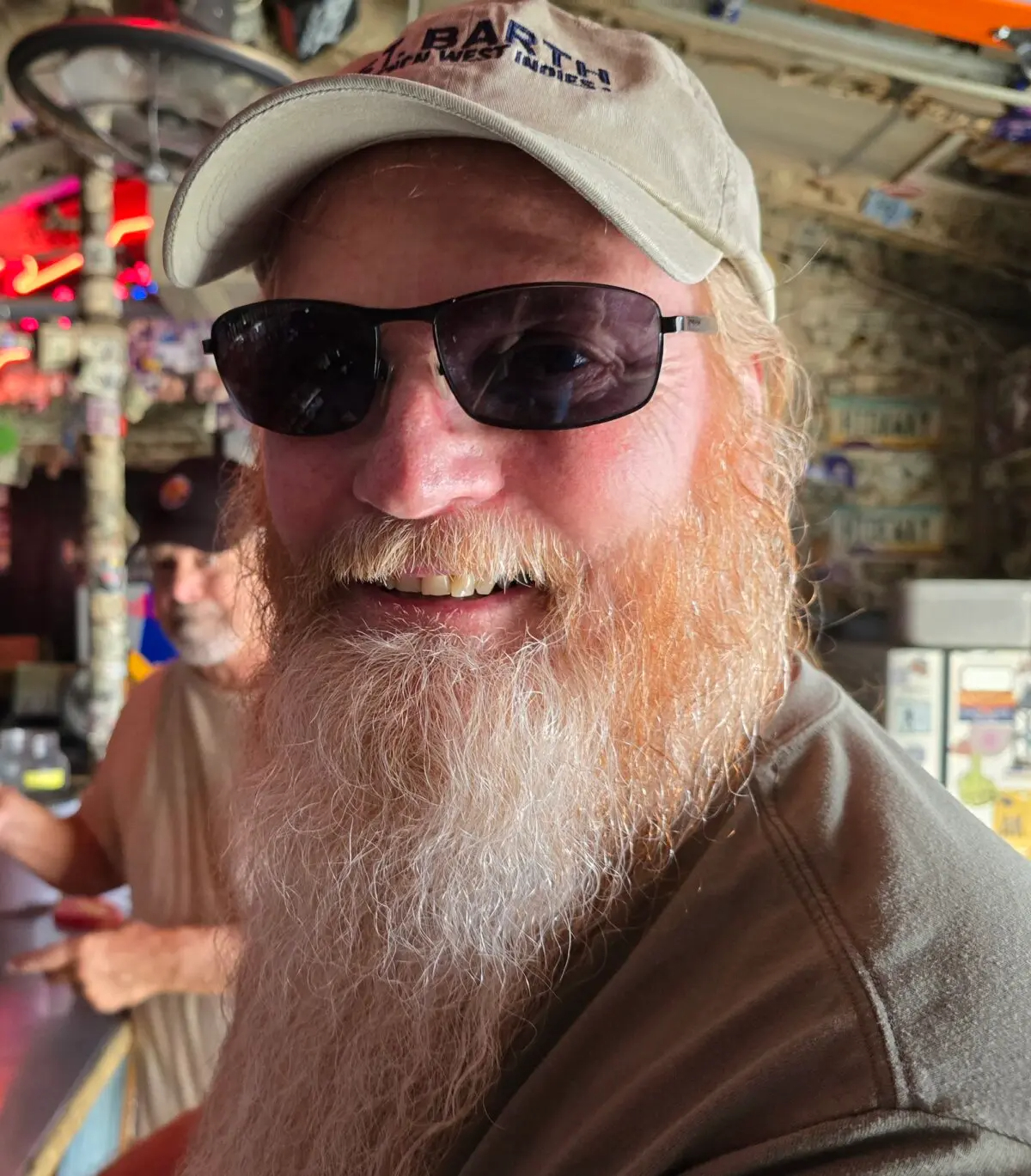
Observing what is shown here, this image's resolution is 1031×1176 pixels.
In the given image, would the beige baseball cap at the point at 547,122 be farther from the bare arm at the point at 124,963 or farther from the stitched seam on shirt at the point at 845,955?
the bare arm at the point at 124,963

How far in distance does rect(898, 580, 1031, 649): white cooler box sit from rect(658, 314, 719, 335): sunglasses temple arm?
11.7ft

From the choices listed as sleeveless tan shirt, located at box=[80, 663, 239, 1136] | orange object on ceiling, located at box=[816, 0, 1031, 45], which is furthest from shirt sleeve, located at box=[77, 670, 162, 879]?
orange object on ceiling, located at box=[816, 0, 1031, 45]

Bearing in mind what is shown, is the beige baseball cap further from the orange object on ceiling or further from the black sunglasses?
the orange object on ceiling

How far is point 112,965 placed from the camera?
4.67ft

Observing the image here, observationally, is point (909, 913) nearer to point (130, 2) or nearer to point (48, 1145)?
point (48, 1145)

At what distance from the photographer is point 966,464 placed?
16.7 feet

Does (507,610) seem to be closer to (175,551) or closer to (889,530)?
(175,551)

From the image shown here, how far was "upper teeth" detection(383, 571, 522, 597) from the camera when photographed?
0.75 metres

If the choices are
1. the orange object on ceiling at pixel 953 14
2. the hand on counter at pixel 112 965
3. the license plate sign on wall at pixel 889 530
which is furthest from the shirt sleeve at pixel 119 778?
the license plate sign on wall at pixel 889 530

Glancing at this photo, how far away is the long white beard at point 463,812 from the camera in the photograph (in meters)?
0.71

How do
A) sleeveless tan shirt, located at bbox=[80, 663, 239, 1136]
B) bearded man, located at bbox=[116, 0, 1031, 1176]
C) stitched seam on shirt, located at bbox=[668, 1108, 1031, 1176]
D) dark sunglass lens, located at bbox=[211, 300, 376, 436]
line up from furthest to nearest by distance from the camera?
1. sleeveless tan shirt, located at bbox=[80, 663, 239, 1136]
2. dark sunglass lens, located at bbox=[211, 300, 376, 436]
3. bearded man, located at bbox=[116, 0, 1031, 1176]
4. stitched seam on shirt, located at bbox=[668, 1108, 1031, 1176]

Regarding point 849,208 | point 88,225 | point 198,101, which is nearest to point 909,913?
point 198,101

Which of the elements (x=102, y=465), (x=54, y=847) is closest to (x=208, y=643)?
(x=54, y=847)

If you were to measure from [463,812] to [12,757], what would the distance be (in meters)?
2.54
